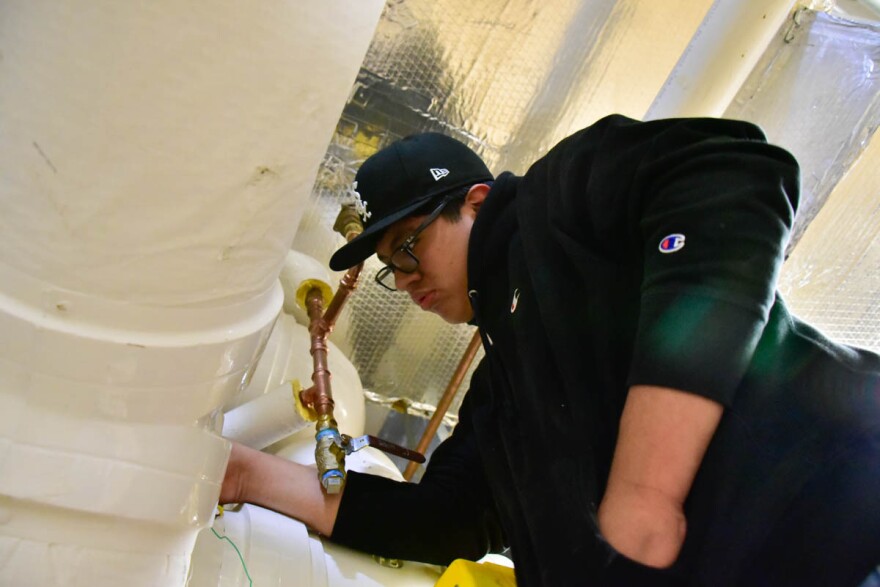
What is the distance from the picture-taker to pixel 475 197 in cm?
97

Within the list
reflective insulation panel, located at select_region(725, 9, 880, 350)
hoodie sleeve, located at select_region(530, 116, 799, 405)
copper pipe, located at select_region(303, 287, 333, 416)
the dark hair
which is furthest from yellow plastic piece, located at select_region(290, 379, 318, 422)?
reflective insulation panel, located at select_region(725, 9, 880, 350)

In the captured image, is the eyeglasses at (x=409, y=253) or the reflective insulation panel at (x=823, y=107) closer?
the eyeglasses at (x=409, y=253)

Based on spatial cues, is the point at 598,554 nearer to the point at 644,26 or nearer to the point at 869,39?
the point at 644,26

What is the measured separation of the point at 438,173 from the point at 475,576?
54 cm

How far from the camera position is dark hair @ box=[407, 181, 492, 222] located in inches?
37.5

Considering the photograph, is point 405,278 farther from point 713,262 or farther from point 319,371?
point 713,262

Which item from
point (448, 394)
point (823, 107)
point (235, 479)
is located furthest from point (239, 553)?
point (823, 107)

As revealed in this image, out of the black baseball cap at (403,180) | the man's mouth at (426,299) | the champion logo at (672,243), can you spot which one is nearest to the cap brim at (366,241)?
the black baseball cap at (403,180)

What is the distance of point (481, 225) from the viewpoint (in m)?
0.88

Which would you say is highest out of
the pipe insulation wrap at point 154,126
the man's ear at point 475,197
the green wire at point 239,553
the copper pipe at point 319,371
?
the pipe insulation wrap at point 154,126

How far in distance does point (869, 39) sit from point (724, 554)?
1.19 metres

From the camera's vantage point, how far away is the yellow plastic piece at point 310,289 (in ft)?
4.16

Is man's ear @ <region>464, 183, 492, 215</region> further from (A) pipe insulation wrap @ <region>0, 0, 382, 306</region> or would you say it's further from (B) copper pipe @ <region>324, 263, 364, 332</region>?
(A) pipe insulation wrap @ <region>0, 0, 382, 306</region>

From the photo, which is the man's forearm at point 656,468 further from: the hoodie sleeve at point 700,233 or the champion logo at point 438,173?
the champion logo at point 438,173
